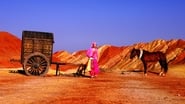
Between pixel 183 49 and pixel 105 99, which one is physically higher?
pixel 183 49

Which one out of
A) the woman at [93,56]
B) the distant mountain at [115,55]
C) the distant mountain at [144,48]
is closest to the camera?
the woman at [93,56]

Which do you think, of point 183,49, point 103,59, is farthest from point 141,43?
point 183,49

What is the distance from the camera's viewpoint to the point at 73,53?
291ft

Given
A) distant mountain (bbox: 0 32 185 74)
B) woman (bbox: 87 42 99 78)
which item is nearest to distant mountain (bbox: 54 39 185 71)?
distant mountain (bbox: 0 32 185 74)

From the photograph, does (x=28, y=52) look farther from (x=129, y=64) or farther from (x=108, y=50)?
(x=108, y=50)

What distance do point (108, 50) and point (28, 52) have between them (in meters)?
49.9

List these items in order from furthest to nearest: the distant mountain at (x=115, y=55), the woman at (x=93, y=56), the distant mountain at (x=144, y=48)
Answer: the distant mountain at (x=115, y=55) < the distant mountain at (x=144, y=48) < the woman at (x=93, y=56)

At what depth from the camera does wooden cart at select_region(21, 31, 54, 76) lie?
91.0 feet

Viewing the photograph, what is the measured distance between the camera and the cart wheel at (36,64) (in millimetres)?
27780

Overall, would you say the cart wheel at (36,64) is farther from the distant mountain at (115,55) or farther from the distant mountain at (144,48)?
the distant mountain at (144,48)

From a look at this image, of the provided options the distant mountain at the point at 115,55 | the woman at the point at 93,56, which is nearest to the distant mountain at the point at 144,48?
the distant mountain at the point at 115,55

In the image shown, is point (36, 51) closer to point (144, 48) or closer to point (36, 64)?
point (36, 64)

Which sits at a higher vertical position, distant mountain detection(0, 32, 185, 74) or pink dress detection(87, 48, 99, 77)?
distant mountain detection(0, 32, 185, 74)

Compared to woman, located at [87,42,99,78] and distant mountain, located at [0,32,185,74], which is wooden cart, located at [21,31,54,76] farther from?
distant mountain, located at [0,32,185,74]
